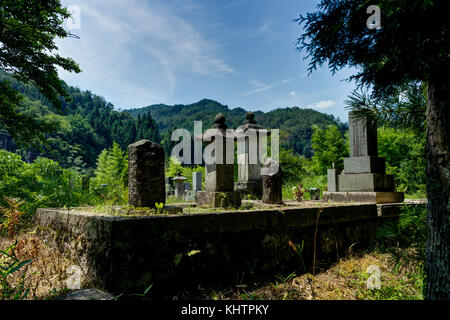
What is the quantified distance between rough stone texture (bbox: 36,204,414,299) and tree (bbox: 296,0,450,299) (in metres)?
1.77

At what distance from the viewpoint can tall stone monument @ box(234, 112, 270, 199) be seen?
24.2 feet

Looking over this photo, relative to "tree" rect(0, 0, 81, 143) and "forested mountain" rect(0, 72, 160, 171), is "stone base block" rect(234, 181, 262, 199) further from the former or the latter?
"forested mountain" rect(0, 72, 160, 171)

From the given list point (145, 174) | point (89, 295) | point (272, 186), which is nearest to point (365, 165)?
point (272, 186)

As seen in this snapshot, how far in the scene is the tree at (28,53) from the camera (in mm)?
6863

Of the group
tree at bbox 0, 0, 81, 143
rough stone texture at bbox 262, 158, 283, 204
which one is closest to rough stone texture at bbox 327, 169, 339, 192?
rough stone texture at bbox 262, 158, 283, 204

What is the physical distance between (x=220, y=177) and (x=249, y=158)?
283 centimetres

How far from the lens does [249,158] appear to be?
7605 millimetres

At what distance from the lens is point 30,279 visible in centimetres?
276

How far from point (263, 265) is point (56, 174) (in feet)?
21.6

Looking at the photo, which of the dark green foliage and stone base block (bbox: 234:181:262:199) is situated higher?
the dark green foliage

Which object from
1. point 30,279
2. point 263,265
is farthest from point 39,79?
point 263,265

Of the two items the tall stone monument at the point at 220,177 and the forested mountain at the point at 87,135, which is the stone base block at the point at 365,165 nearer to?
the tall stone monument at the point at 220,177

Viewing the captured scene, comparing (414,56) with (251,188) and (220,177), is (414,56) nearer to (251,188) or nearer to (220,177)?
(220,177)
